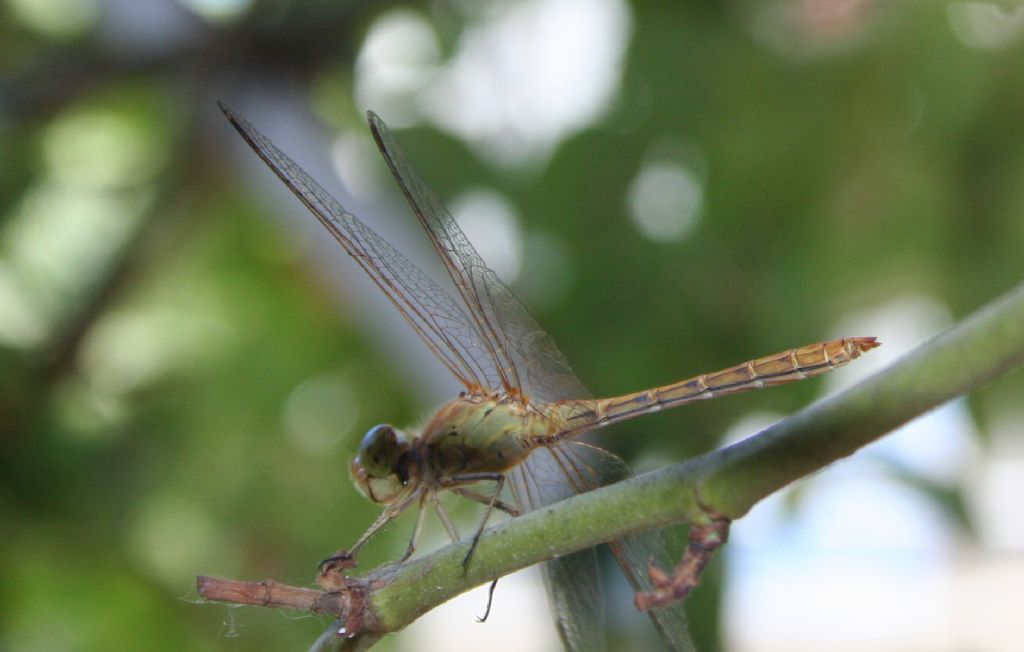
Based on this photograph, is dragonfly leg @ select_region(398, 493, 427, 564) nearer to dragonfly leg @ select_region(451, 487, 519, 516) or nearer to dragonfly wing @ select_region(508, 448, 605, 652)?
dragonfly leg @ select_region(451, 487, 519, 516)

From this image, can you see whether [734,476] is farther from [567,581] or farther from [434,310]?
[434,310]

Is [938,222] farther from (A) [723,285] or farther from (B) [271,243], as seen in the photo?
(B) [271,243]

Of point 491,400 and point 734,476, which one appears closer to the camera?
point 734,476

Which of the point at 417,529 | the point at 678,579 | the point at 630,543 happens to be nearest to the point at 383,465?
the point at 417,529

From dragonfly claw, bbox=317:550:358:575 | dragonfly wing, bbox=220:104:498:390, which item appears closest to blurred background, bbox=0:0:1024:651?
dragonfly wing, bbox=220:104:498:390

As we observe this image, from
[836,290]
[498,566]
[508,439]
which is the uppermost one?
[836,290]

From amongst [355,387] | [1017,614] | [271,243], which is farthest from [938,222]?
[271,243]
